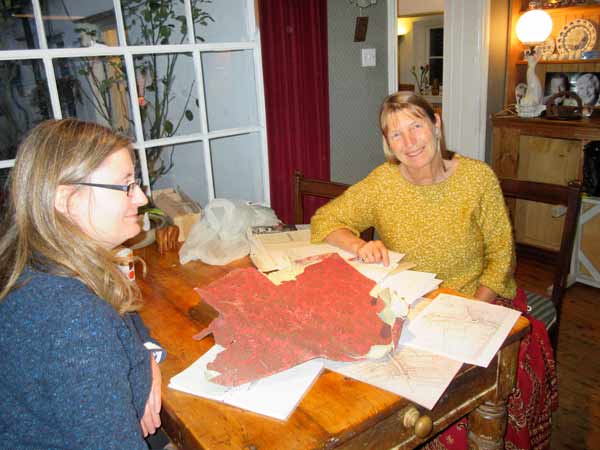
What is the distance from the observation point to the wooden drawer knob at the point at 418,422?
3.17 feet

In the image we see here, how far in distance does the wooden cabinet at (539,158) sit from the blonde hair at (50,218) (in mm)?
2979

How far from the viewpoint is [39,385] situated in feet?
A: 2.66

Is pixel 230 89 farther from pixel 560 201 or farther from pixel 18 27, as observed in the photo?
pixel 560 201

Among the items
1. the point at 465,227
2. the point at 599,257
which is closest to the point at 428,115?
the point at 465,227

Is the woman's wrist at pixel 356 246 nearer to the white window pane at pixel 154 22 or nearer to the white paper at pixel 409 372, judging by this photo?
the white paper at pixel 409 372

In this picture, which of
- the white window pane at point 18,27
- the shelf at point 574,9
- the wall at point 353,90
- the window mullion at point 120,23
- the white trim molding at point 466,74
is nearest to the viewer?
the white window pane at point 18,27

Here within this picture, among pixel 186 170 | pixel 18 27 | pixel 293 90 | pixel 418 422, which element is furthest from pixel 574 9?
pixel 418 422

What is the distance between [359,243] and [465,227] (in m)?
0.34

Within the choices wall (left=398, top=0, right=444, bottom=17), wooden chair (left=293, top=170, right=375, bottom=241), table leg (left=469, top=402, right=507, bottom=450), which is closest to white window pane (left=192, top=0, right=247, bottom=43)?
wooden chair (left=293, top=170, right=375, bottom=241)

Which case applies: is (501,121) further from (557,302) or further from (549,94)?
(557,302)

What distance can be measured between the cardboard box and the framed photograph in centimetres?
271

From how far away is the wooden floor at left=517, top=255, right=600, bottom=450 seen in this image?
6.30 ft

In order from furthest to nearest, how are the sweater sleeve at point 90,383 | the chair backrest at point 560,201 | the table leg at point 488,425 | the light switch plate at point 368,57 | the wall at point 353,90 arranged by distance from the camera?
the light switch plate at point 368,57 < the wall at point 353,90 < the chair backrest at point 560,201 < the table leg at point 488,425 < the sweater sleeve at point 90,383

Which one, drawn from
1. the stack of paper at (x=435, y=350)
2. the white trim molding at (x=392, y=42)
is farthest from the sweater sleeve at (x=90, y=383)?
the white trim molding at (x=392, y=42)
